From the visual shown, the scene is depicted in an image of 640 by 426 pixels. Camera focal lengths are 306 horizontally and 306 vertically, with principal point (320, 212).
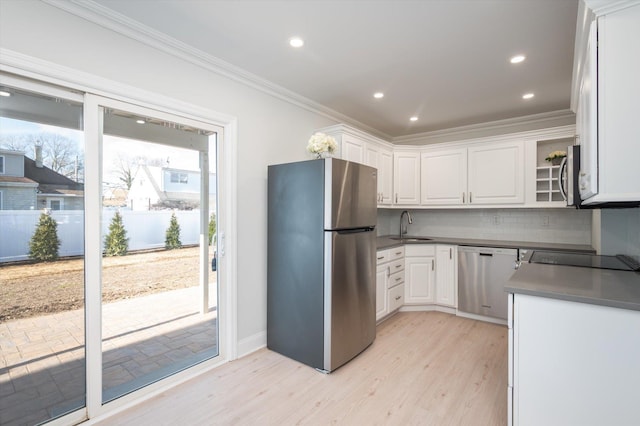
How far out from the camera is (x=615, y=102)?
4.49 ft

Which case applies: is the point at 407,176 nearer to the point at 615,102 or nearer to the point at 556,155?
the point at 556,155

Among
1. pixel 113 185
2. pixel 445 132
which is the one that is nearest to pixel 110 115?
pixel 113 185

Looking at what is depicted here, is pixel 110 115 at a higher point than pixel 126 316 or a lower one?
higher

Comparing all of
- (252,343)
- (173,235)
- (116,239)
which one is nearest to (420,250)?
(252,343)

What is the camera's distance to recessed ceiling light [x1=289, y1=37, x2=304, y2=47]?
2250mm

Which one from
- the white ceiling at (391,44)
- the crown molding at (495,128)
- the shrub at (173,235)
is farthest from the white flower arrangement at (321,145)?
the crown molding at (495,128)

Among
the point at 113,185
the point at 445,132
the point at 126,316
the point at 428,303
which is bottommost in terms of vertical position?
the point at 428,303

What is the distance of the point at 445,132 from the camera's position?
4641 millimetres

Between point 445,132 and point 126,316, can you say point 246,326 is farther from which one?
point 445,132

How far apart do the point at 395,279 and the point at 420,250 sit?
56cm

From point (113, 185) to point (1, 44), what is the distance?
2.89 feet

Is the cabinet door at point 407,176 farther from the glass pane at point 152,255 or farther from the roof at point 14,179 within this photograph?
the roof at point 14,179

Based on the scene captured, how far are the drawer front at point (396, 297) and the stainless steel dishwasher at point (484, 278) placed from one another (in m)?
0.70

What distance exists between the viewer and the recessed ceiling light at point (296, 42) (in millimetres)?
2250
